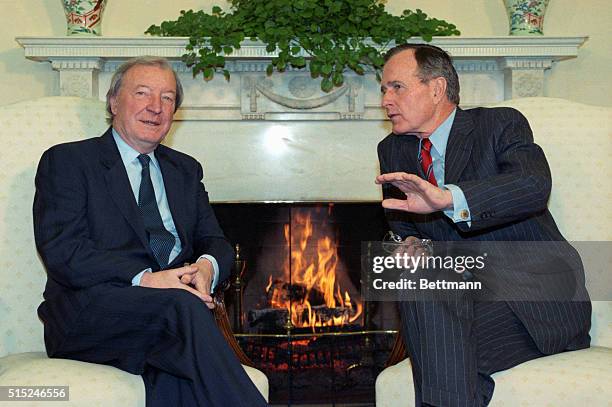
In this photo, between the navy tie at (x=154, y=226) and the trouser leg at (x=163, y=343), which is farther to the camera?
the navy tie at (x=154, y=226)

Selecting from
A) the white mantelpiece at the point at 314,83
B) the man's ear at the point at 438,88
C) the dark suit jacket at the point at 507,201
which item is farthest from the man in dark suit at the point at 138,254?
the white mantelpiece at the point at 314,83

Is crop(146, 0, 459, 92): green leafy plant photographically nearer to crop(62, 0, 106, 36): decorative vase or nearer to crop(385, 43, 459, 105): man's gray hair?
crop(62, 0, 106, 36): decorative vase

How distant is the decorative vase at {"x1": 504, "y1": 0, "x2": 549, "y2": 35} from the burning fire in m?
1.26

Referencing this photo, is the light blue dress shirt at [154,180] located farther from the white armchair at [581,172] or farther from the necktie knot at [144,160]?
the white armchair at [581,172]

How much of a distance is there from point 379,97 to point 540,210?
1.62m

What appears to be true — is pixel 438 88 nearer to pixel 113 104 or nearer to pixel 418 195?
pixel 418 195

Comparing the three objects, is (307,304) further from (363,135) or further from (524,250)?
(524,250)

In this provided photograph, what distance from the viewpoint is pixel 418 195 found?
1.95 m

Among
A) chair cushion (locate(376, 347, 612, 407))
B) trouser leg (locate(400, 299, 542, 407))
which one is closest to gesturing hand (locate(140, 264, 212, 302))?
trouser leg (locate(400, 299, 542, 407))

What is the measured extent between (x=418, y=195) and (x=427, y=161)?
397mm

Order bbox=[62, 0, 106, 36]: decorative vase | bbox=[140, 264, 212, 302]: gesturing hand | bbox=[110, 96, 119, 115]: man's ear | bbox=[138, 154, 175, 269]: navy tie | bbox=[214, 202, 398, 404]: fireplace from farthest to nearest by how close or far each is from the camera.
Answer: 1. bbox=[214, 202, 398, 404]: fireplace
2. bbox=[62, 0, 106, 36]: decorative vase
3. bbox=[110, 96, 119, 115]: man's ear
4. bbox=[138, 154, 175, 269]: navy tie
5. bbox=[140, 264, 212, 302]: gesturing hand

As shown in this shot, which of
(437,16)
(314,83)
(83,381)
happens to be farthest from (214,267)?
(437,16)

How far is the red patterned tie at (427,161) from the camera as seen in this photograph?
7.55 ft

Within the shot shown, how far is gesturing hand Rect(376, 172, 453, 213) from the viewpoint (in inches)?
75.0
